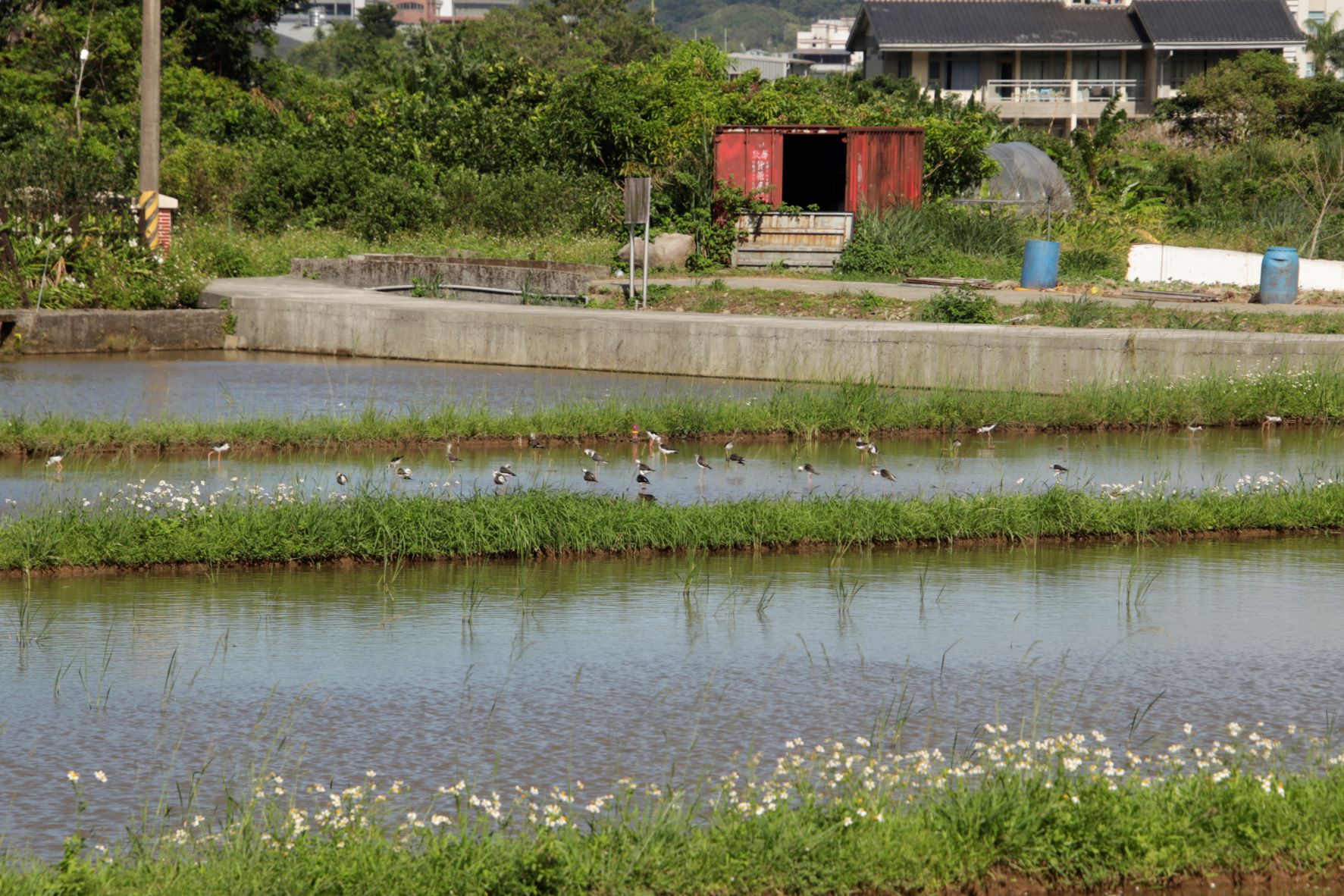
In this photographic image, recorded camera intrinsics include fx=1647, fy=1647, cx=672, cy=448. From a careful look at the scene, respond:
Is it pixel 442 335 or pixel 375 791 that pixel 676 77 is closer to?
pixel 442 335

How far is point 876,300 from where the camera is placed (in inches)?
914

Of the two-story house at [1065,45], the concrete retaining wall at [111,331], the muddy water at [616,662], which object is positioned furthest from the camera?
the two-story house at [1065,45]

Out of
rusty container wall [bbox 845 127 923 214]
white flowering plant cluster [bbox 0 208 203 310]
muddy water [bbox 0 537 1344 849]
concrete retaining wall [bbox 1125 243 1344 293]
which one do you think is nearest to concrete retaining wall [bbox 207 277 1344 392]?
white flowering plant cluster [bbox 0 208 203 310]

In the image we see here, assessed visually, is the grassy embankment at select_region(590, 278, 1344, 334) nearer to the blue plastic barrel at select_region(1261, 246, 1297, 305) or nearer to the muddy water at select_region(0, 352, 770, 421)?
the blue plastic barrel at select_region(1261, 246, 1297, 305)

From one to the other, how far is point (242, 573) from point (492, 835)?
5369mm

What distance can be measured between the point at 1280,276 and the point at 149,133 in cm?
1700

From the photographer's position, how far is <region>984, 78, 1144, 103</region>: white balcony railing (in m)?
63.9

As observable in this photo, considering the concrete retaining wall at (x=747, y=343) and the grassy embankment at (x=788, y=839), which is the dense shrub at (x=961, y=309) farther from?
the grassy embankment at (x=788, y=839)

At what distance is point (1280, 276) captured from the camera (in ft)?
78.4

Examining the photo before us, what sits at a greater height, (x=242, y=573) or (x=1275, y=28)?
(x=1275, y=28)

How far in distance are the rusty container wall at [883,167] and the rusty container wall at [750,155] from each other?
1377 mm

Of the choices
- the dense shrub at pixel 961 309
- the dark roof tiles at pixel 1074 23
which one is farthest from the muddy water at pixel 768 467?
the dark roof tiles at pixel 1074 23

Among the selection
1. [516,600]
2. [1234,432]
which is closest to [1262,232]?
[1234,432]

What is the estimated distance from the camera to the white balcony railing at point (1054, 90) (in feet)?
210
